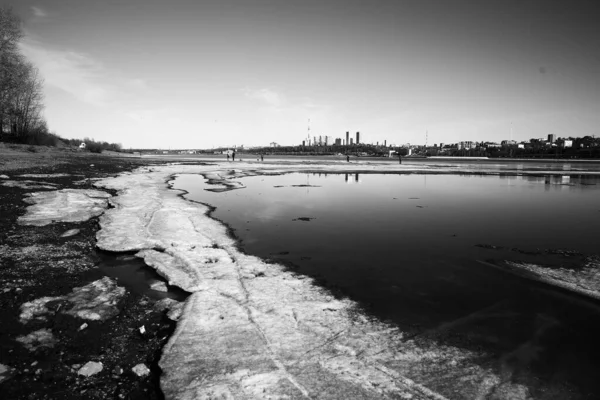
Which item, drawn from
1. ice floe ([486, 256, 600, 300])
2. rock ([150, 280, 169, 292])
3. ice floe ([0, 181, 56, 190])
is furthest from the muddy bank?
ice floe ([0, 181, 56, 190])

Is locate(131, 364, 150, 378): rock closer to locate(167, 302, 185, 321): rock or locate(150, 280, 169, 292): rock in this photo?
locate(167, 302, 185, 321): rock

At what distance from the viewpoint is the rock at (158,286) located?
548 centimetres

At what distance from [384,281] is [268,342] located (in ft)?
9.58

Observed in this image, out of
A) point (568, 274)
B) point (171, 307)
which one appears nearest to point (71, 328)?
point (171, 307)

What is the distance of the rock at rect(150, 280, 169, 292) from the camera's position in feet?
18.0

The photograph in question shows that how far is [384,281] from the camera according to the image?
5.90m

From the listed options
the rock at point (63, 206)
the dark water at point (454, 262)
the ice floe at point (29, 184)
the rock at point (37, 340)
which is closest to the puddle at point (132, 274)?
the rock at point (37, 340)

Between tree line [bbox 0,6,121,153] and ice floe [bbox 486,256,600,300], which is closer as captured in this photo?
ice floe [bbox 486,256,600,300]

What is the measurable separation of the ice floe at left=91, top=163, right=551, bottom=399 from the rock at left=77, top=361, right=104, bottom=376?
2.16 feet

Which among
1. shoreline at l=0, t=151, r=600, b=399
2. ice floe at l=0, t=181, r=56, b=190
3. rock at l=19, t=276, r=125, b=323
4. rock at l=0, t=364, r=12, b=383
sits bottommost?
shoreline at l=0, t=151, r=600, b=399

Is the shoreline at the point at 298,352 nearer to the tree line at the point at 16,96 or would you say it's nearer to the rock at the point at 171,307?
the rock at the point at 171,307

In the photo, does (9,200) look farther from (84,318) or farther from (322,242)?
(322,242)

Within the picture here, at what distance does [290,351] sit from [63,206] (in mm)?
11296

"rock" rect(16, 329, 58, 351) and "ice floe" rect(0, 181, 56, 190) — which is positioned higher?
"ice floe" rect(0, 181, 56, 190)
